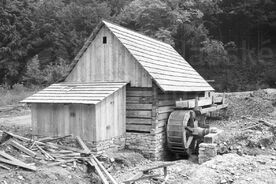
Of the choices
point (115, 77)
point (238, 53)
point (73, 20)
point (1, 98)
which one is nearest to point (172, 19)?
point (238, 53)

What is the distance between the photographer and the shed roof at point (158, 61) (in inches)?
405

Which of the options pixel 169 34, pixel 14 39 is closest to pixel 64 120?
pixel 169 34

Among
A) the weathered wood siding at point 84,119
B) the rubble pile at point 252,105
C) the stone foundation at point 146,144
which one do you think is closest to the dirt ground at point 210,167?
the stone foundation at point 146,144

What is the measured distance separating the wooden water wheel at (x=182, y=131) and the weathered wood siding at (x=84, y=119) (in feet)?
5.62

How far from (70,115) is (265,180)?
573cm

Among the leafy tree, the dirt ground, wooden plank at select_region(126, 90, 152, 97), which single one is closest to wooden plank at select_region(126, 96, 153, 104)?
wooden plank at select_region(126, 90, 152, 97)

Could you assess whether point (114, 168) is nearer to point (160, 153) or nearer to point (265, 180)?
point (160, 153)

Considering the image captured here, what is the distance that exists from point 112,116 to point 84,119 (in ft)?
3.22

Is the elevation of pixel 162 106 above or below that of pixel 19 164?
above

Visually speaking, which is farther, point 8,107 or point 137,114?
point 8,107

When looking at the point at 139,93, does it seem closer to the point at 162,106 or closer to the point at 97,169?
the point at 162,106

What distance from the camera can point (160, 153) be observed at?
10.6m

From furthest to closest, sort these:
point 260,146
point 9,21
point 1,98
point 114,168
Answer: point 9,21, point 1,98, point 260,146, point 114,168

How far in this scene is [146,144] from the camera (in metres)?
10.2
